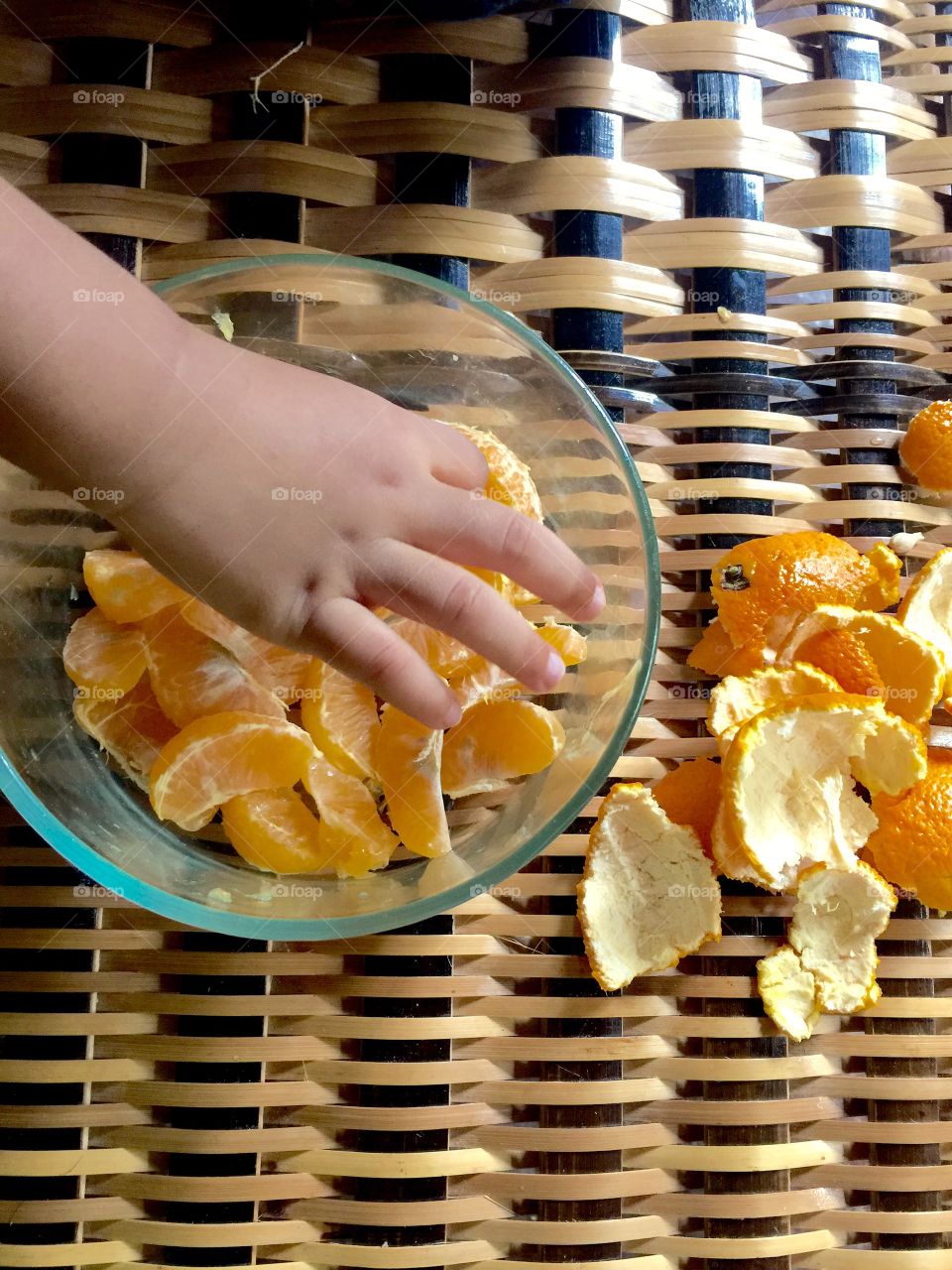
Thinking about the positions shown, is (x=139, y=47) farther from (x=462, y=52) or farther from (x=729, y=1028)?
(x=729, y=1028)

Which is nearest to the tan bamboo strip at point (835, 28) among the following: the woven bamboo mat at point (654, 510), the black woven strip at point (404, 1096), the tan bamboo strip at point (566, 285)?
the woven bamboo mat at point (654, 510)


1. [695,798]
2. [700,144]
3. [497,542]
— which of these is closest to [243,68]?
[700,144]

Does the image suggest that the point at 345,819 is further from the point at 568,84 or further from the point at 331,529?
the point at 568,84

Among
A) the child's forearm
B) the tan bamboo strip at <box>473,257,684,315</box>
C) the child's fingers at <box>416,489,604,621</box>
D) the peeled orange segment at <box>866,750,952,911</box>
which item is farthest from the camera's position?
the tan bamboo strip at <box>473,257,684,315</box>

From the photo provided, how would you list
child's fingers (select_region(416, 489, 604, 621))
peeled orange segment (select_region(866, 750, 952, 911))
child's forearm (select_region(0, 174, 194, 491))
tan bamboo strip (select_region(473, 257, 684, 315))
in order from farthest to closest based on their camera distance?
tan bamboo strip (select_region(473, 257, 684, 315))
peeled orange segment (select_region(866, 750, 952, 911))
child's fingers (select_region(416, 489, 604, 621))
child's forearm (select_region(0, 174, 194, 491))

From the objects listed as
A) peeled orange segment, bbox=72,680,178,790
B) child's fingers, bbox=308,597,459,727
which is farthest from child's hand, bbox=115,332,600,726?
peeled orange segment, bbox=72,680,178,790

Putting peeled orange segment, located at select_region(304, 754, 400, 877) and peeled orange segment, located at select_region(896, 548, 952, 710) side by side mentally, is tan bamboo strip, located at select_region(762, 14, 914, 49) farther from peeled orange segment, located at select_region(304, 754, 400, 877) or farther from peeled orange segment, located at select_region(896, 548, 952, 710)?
peeled orange segment, located at select_region(304, 754, 400, 877)
